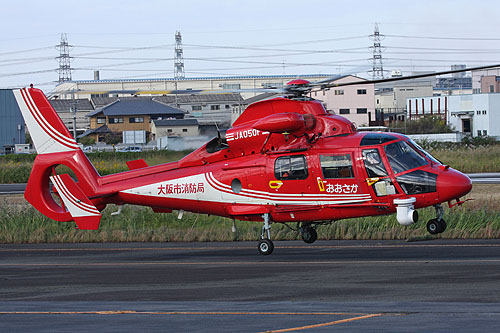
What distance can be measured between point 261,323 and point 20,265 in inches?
362

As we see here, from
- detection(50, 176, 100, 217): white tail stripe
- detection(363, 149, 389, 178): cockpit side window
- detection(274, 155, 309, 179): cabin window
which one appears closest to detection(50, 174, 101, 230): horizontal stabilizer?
detection(50, 176, 100, 217): white tail stripe

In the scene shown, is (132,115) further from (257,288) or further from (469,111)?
(257,288)

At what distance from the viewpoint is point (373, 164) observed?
644 inches

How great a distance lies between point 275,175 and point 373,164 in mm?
2412

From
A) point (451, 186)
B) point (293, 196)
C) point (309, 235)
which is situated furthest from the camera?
point (309, 235)

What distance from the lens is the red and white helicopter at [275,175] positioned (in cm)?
1619

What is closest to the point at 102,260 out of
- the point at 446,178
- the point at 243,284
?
the point at 243,284

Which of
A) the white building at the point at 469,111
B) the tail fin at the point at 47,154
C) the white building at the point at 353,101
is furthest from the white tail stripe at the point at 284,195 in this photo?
the white building at the point at 353,101

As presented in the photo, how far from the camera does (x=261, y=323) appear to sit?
9.63 m

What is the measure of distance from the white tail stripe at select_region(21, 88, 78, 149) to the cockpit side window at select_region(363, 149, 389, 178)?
7877 millimetres

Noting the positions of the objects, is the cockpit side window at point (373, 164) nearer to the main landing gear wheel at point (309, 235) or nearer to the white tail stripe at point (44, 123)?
the main landing gear wheel at point (309, 235)

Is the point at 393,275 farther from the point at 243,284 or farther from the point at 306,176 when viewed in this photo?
the point at 306,176

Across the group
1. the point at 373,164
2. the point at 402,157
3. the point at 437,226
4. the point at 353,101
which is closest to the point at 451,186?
the point at 437,226

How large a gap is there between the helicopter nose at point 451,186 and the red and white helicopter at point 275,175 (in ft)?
0.07
